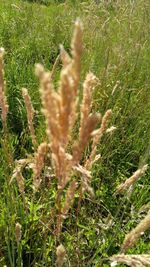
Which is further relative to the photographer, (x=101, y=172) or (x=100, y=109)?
(x=100, y=109)

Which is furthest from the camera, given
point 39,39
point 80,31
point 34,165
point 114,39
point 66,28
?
point 66,28

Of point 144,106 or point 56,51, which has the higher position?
point 56,51

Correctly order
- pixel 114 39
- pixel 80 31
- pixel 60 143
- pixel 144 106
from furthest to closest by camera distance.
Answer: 1. pixel 114 39
2. pixel 144 106
3. pixel 60 143
4. pixel 80 31

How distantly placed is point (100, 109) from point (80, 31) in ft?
6.52

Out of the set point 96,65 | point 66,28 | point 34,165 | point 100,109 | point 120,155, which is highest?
point 66,28

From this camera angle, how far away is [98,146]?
2309mm

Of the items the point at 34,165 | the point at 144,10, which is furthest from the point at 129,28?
the point at 34,165

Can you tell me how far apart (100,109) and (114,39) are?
1310mm

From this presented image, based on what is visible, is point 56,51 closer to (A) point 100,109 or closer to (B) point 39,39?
(B) point 39,39

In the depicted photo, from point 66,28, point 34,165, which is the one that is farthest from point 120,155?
point 66,28

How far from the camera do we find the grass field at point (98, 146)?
161cm

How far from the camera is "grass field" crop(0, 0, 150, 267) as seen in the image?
1.61 metres

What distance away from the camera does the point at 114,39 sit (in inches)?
140

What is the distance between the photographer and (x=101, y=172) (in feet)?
7.52
